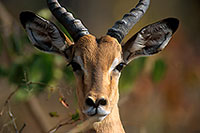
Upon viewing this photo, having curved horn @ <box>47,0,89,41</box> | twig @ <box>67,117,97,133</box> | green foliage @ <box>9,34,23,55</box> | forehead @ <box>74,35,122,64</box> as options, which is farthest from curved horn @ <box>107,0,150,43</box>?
green foliage @ <box>9,34,23,55</box>

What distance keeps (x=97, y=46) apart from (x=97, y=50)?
0.09m

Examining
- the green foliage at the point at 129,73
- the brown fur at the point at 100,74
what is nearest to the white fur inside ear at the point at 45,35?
the brown fur at the point at 100,74

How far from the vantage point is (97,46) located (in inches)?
245

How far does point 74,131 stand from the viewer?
18.1ft

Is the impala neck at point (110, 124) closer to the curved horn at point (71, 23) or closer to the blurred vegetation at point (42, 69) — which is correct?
the curved horn at point (71, 23)

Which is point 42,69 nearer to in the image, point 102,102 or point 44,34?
point 44,34

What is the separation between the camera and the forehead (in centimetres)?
604

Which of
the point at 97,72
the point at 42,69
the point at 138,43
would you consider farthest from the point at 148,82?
the point at 97,72

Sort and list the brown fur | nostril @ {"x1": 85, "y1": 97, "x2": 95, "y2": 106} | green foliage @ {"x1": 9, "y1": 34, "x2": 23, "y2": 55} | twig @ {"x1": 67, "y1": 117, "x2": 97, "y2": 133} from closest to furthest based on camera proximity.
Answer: nostril @ {"x1": 85, "y1": 97, "x2": 95, "y2": 106} < twig @ {"x1": 67, "y1": 117, "x2": 97, "y2": 133} < the brown fur < green foliage @ {"x1": 9, "y1": 34, "x2": 23, "y2": 55}

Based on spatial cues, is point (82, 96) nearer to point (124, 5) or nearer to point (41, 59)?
point (41, 59)

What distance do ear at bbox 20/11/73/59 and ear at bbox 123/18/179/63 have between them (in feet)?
2.78

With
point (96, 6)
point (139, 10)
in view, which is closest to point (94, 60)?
point (139, 10)

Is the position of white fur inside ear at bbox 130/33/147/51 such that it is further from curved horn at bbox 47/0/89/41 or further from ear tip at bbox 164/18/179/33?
curved horn at bbox 47/0/89/41

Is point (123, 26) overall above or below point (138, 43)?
above
